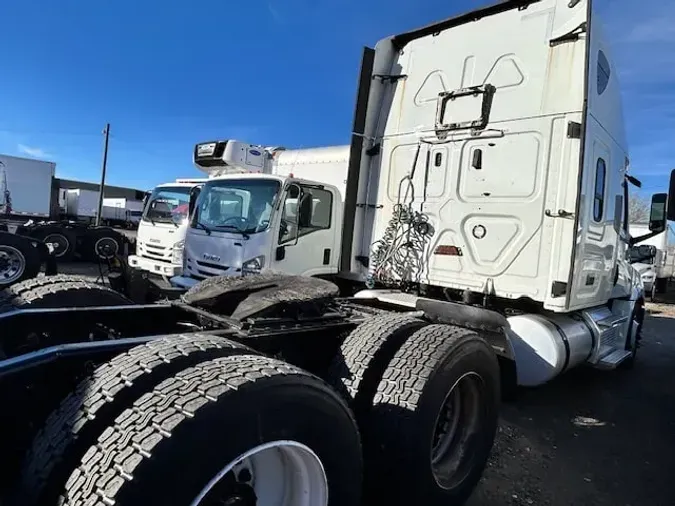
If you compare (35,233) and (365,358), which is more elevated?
(35,233)

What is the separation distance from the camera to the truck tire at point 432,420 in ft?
7.74

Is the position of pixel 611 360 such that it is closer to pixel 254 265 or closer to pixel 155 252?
pixel 254 265

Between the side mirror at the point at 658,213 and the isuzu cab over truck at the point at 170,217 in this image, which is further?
the isuzu cab over truck at the point at 170,217

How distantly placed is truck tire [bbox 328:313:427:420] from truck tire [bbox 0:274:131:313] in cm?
168

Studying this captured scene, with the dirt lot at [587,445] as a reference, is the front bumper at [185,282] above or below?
above

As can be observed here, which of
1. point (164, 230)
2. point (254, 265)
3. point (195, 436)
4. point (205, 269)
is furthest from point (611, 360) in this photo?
point (164, 230)

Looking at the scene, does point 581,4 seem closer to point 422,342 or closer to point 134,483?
point 422,342

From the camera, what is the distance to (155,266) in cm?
959

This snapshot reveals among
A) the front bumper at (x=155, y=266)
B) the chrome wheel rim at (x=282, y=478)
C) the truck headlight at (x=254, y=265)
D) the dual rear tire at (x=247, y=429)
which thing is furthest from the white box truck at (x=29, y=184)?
the chrome wheel rim at (x=282, y=478)

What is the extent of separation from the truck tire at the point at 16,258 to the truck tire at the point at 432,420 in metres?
10.1

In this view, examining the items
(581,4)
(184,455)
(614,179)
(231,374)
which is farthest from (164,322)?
(614,179)

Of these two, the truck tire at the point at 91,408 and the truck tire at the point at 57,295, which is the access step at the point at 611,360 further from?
the truck tire at the point at 57,295

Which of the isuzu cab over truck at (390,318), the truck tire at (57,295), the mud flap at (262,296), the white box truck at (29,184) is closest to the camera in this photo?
the isuzu cab over truck at (390,318)

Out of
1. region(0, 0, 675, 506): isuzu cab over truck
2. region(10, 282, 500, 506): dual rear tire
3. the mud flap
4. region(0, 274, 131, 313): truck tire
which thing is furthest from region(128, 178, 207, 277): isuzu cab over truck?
region(10, 282, 500, 506): dual rear tire
